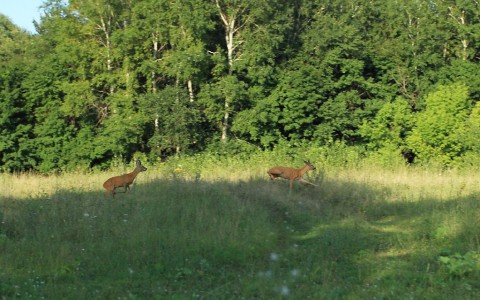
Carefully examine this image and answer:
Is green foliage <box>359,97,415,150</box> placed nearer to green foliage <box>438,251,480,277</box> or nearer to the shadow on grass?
the shadow on grass

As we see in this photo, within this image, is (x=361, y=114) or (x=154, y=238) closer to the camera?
(x=154, y=238)

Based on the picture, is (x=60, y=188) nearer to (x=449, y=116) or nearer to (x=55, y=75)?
(x=55, y=75)

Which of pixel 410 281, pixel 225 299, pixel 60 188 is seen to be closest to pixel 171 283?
pixel 225 299

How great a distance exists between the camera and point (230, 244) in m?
9.42

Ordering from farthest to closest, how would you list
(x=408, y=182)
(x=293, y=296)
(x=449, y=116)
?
(x=449, y=116)
(x=408, y=182)
(x=293, y=296)

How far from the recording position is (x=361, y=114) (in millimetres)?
29000

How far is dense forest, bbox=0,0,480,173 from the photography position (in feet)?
88.2

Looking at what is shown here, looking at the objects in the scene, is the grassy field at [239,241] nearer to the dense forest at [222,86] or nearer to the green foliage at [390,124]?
the dense forest at [222,86]

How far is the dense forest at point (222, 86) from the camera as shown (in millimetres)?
26875

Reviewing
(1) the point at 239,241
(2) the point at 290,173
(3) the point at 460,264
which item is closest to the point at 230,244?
(1) the point at 239,241

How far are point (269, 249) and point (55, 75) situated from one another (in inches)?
847

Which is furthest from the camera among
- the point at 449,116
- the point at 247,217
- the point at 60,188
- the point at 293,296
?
the point at 449,116

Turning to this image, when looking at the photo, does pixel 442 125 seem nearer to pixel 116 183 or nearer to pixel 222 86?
pixel 222 86

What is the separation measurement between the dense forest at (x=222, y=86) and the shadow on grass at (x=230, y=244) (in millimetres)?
13531
